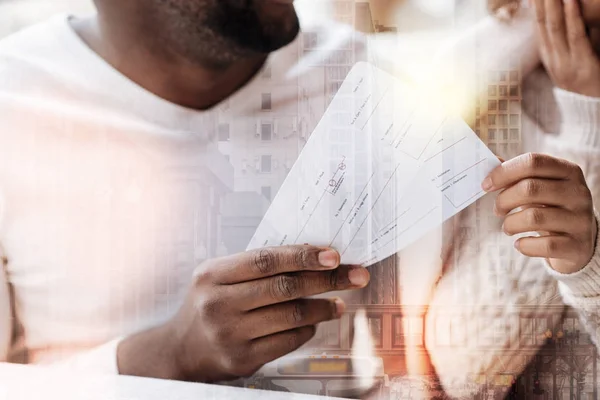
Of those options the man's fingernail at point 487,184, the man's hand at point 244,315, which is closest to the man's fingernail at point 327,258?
the man's hand at point 244,315

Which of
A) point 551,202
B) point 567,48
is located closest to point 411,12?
point 567,48

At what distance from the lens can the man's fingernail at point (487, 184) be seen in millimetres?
801

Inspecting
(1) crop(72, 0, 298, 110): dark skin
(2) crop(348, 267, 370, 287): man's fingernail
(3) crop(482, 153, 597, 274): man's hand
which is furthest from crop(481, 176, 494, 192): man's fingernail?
(1) crop(72, 0, 298, 110): dark skin

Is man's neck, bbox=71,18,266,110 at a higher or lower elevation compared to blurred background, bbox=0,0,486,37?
lower

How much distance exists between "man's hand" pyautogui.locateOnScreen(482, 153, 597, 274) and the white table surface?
39cm

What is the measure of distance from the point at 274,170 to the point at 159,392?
1.20 ft

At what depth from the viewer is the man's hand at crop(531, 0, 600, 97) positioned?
2.63 ft

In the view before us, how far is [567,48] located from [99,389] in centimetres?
84

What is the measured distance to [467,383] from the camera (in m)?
0.85

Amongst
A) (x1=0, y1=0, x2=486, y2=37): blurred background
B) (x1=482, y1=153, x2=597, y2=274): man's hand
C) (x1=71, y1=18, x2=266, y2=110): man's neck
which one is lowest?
(x1=482, y1=153, x2=597, y2=274): man's hand

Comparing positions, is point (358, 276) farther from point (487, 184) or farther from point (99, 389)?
point (99, 389)

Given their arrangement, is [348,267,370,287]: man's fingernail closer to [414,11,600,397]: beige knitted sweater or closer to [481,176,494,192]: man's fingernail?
[414,11,600,397]: beige knitted sweater

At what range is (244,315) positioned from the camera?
2.71 ft

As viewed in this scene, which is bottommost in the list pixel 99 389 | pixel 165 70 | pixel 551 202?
pixel 99 389
